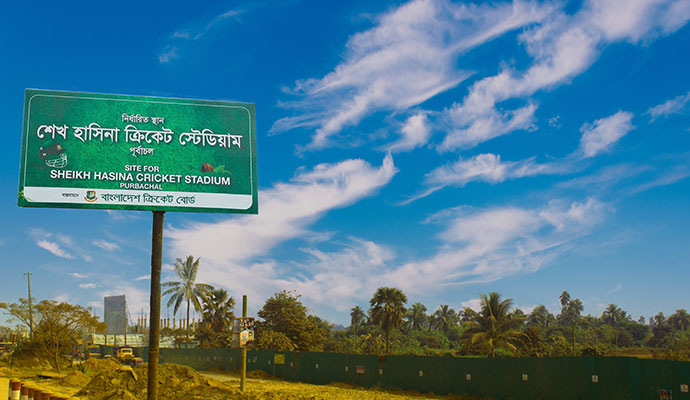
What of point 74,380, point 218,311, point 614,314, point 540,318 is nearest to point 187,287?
point 218,311

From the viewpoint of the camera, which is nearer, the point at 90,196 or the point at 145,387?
the point at 90,196

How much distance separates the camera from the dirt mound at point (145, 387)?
2680 centimetres

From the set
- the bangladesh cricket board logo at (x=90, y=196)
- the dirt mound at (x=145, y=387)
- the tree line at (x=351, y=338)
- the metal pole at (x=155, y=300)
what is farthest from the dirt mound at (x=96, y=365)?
the bangladesh cricket board logo at (x=90, y=196)

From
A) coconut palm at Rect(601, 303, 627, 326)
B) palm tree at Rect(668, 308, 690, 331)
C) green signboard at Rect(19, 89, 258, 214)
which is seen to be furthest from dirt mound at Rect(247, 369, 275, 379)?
coconut palm at Rect(601, 303, 627, 326)

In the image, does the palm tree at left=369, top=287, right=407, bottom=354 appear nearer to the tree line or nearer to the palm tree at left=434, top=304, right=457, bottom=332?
the tree line

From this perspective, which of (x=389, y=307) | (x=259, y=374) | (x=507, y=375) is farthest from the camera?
(x=389, y=307)

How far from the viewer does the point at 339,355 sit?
39812mm

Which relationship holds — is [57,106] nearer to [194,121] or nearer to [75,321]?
[194,121]

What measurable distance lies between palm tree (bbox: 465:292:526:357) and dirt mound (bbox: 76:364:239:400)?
138ft

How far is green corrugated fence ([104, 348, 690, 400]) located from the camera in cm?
Result: 2206

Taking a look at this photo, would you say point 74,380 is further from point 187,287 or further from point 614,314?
point 614,314

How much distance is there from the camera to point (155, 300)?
53.6ft

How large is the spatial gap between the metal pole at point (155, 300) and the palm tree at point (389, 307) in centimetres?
6438

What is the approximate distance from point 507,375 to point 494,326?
40520mm
